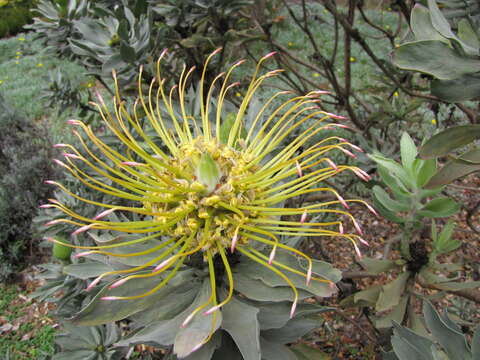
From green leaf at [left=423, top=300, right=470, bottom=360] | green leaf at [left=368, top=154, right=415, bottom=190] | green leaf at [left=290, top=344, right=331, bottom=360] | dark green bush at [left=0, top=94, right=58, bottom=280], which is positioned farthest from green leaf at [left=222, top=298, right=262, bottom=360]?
dark green bush at [left=0, top=94, right=58, bottom=280]

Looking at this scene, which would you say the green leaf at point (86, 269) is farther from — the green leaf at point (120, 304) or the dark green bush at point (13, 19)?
the dark green bush at point (13, 19)

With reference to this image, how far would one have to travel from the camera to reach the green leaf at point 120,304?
0.83m

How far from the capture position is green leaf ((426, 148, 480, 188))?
84cm

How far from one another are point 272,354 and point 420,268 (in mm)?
800

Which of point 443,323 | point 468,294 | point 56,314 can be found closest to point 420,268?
point 468,294

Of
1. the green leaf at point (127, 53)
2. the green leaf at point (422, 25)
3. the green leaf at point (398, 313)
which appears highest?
the green leaf at point (127, 53)

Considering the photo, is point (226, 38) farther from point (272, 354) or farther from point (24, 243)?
point (24, 243)

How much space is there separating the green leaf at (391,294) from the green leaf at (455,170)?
1.99ft

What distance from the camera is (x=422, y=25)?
86 cm

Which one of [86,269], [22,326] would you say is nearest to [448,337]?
[86,269]

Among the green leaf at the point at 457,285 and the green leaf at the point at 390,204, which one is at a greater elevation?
the green leaf at the point at 390,204

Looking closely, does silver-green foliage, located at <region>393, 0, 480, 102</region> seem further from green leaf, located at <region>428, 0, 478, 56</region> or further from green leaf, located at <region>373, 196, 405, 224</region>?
green leaf, located at <region>373, 196, 405, 224</region>

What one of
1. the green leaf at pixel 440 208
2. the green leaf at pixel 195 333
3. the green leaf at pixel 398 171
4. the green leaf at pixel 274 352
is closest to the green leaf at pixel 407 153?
the green leaf at pixel 398 171

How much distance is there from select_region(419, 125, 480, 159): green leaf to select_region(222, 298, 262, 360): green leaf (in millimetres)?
521
